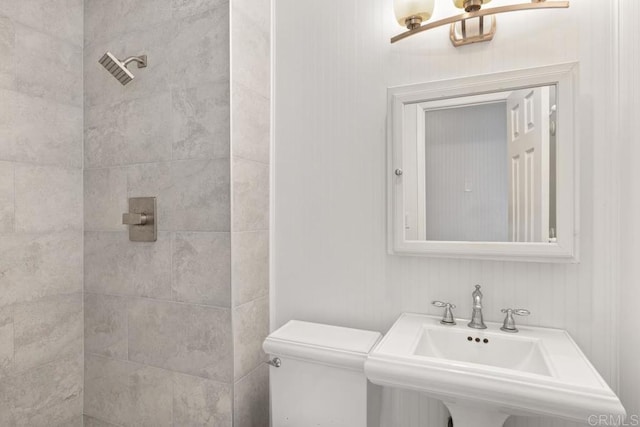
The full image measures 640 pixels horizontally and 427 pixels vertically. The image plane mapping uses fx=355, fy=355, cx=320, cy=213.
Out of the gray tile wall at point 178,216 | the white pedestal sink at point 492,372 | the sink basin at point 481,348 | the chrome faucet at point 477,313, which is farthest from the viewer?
the gray tile wall at point 178,216

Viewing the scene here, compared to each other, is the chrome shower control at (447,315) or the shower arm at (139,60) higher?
the shower arm at (139,60)

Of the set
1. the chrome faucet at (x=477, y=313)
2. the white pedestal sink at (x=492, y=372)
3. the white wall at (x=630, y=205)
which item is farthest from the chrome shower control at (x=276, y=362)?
the white wall at (x=630, y=205)

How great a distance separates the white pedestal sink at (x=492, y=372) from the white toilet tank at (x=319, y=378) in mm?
165

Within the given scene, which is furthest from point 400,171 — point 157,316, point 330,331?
point 157,316

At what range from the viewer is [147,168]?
1.42 m

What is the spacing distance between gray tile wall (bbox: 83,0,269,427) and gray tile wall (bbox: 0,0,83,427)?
0.18 feet

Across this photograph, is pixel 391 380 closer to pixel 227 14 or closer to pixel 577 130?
pixel 577 130

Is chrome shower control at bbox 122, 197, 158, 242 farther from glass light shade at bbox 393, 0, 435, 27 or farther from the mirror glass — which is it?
glass light shade at bbox 393, 0, 435, 27

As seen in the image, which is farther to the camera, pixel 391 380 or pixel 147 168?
pixel 147 168

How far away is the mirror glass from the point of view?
44.7 inches

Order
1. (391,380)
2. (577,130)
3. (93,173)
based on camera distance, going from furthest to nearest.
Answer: (93,173) → (577,130) → (391,380)

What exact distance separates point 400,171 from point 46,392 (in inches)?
65.2

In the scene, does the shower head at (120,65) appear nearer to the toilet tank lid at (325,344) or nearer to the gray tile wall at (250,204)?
the gray tile wall at (250,204)

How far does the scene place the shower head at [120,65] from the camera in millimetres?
1308
